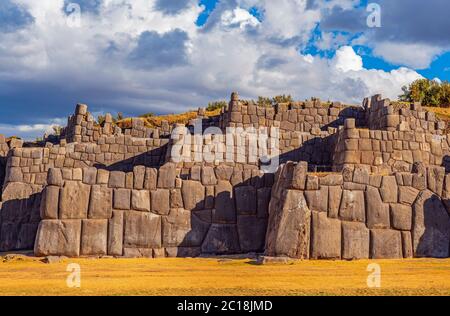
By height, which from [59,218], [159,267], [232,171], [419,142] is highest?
[419,142]

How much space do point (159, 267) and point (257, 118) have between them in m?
14.1

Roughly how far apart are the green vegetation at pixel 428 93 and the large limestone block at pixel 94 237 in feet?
126

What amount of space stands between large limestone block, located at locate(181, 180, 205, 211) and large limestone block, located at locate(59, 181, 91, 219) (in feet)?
7.99

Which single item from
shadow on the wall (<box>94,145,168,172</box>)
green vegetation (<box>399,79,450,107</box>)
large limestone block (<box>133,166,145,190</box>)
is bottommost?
large limestone block (<box>133,166,145,190</box>)

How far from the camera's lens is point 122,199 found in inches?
590

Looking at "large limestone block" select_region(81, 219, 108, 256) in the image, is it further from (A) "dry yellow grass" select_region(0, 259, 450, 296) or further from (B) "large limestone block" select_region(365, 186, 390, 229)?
(B) "large limestone block" select_region(365, 186, 390, 229)

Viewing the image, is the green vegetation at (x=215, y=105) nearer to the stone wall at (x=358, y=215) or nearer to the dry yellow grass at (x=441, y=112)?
the dry yellow grass at (x=441, y=112)

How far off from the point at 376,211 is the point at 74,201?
7397 mm

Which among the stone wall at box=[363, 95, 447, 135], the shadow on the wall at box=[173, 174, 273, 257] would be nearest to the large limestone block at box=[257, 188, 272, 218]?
the shadow on the wall at box=[173, 174, 273, 257]

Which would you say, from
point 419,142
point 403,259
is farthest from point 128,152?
point 403,259

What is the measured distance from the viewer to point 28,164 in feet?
72.7

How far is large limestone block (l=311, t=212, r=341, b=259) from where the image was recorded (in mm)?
13570
